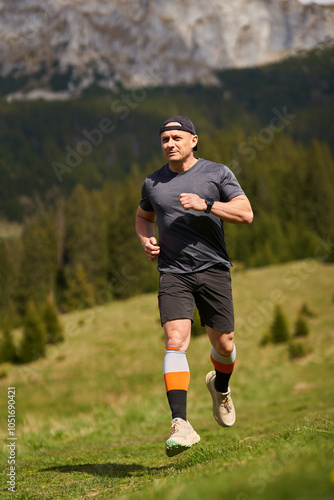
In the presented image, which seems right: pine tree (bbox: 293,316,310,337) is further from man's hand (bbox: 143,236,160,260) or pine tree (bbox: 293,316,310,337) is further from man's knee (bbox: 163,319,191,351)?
man's knee (bbox: 163,319,191,351)

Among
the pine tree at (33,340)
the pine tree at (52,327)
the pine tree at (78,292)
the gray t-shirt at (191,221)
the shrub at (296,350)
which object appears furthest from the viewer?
the pine tree at (78,292)

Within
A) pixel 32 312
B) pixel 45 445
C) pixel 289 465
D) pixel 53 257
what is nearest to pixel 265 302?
pixel 32 312

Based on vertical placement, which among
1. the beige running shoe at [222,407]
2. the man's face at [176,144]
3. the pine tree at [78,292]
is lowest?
the pine tree at [78,292]

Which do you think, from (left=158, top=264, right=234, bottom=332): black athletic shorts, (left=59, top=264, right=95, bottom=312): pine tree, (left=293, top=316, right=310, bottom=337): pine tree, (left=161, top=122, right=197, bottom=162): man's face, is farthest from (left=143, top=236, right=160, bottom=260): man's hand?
(left=59, top=264, right=95, bottom=312): pine tree

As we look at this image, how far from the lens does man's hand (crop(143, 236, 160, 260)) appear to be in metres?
6.73

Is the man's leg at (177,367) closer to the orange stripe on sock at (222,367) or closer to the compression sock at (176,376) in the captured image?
the compression sock at (176,376)

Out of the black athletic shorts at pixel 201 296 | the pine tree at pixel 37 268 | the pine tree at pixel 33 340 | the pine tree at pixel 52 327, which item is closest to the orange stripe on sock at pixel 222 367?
the black athletic shorts at pixel 201 296

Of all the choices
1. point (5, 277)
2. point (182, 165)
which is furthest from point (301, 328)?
point (5, 277)

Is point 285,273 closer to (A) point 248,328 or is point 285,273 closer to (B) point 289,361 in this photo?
(A) point 248,328

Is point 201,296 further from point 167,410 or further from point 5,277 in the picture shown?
point 5,277

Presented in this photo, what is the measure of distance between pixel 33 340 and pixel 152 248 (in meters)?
47.4

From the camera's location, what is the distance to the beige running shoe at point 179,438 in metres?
5.62

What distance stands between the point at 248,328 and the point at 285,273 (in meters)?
12.6

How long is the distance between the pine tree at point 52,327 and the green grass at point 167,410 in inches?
35.0
